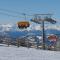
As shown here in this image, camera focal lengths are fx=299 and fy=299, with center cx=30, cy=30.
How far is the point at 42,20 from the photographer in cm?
4047

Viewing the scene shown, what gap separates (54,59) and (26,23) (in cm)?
2261

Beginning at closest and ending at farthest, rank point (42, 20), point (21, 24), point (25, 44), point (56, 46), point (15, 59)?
point (15, 59), point (56, 46), point (25, 44), point (21, 24), point (42, 20)

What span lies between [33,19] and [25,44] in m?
19.6

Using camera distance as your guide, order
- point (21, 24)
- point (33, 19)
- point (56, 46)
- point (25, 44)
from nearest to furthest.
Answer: point (56, 46)
point (25, 44)
point (21, 24)
point (33, 19)

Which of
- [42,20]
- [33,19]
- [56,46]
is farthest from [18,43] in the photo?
[33,19]

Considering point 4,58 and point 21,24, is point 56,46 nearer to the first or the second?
point 4,58

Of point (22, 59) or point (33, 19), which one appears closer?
point (22, 59)

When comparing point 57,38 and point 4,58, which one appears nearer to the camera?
point 4,58

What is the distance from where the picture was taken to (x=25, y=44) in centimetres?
2395

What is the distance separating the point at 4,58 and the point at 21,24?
21.5m

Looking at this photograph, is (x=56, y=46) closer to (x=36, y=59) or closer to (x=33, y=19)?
(x=36, y=59)

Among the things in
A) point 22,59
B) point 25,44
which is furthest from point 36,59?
point 25,44

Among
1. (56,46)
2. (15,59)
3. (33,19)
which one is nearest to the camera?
(15,59)

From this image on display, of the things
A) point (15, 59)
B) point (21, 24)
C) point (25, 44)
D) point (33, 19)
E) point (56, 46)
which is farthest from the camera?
point (33, 19)
